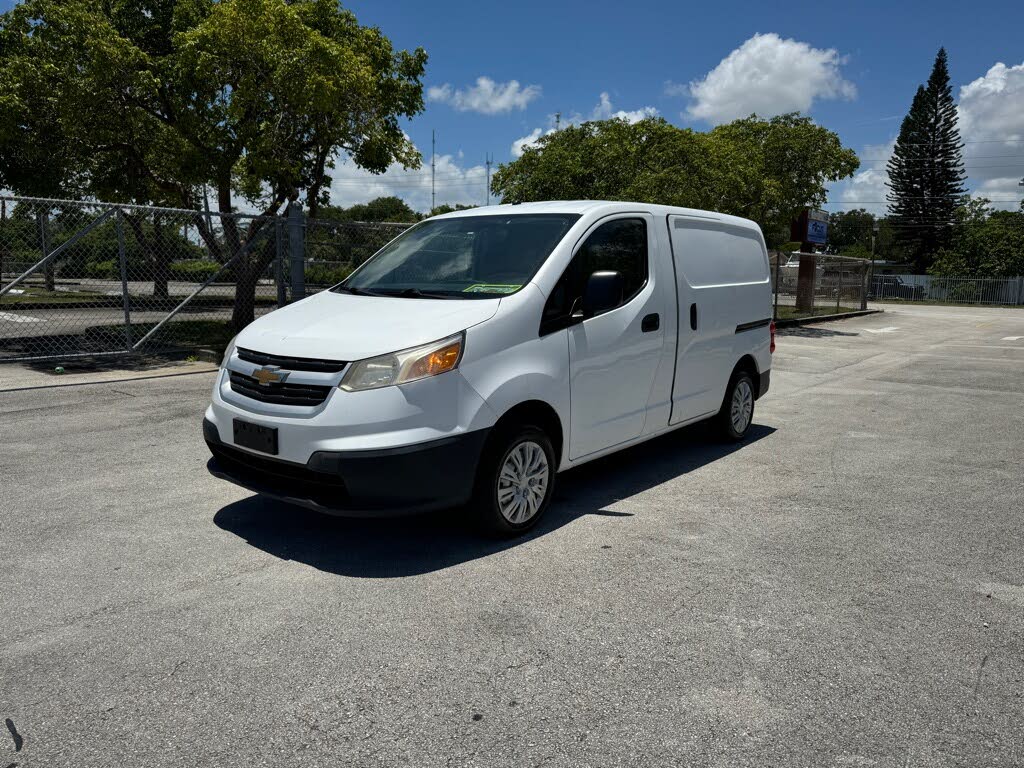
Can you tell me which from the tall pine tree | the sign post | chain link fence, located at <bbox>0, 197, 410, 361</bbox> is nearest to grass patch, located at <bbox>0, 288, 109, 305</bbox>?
chain link fence, located at <bbox>0, 197, 410, 361</bbox>

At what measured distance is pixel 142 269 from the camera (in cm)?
1087

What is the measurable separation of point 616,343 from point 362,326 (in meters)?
1.63

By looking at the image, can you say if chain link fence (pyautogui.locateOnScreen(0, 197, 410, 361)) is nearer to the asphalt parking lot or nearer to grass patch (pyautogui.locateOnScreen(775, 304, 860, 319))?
the asphalt parking lot

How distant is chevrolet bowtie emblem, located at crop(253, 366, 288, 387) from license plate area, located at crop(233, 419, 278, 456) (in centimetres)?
23

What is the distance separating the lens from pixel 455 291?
459cm

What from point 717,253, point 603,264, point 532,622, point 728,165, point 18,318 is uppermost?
point 728,165

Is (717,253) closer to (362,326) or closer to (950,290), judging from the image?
(362,326)

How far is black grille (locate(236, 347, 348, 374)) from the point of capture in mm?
3928

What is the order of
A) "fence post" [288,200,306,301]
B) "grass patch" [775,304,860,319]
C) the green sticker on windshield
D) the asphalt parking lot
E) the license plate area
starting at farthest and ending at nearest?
"grass patch" [775,304,860,319] → "fence post" [288,200,306,301] → the green sticker on windshield → the license plate area → the asphalt parking lot

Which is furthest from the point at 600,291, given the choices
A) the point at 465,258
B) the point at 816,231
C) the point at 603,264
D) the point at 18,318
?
the point at 816,231

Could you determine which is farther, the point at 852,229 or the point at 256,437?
the point at 852,229

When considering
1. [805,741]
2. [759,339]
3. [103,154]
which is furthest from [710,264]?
[103,154]

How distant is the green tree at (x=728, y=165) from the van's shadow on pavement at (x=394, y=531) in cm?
1513

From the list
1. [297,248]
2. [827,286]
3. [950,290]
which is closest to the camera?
[297,248]
